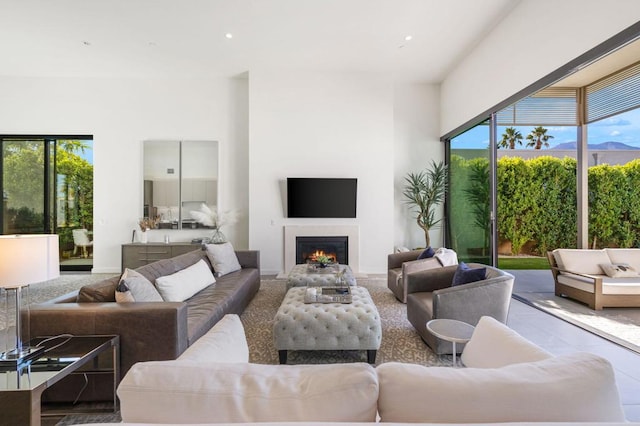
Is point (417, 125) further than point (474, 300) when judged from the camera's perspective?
Yes

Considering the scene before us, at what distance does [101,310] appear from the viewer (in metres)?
2.06

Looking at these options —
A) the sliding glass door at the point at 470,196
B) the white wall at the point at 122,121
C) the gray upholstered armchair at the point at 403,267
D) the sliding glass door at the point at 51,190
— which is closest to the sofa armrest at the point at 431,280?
the gray upholstered armchair at the point at 403,267

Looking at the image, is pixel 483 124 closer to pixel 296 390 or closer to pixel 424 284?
pixel 424 284

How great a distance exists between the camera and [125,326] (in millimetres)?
2045

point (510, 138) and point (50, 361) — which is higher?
point (510, 138)

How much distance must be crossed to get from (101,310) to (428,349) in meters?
2.70

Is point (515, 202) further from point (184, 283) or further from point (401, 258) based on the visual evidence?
point (184, 283)

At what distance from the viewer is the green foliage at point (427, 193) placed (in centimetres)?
620

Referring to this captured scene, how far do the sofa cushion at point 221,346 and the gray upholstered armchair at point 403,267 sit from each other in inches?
110

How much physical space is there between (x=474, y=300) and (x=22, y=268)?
319 cm

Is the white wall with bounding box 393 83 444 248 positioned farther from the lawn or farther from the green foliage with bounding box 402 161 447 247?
the lawn

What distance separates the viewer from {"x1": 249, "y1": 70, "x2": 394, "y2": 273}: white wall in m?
6.10

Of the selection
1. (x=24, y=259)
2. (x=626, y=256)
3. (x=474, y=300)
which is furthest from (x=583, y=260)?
(x=24, y=259)

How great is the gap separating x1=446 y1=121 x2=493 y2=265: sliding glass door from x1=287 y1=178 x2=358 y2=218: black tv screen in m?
2.10
